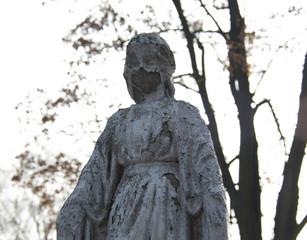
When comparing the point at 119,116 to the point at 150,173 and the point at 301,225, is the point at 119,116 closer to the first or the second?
the point at 150,173

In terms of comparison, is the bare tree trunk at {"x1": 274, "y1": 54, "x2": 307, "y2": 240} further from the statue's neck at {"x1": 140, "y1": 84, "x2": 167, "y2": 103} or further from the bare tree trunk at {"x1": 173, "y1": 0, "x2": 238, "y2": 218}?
the statue's neck at {"x1": 140, "y1": 84, "x2": 167, "y2": 103}

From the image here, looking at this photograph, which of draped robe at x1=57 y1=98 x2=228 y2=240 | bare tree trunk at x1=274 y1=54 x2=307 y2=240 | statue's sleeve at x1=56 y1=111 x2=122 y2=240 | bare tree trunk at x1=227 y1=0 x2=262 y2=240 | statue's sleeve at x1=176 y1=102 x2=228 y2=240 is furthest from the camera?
bare tree trunk at x1=227 y1=0 x2=262 y2=240

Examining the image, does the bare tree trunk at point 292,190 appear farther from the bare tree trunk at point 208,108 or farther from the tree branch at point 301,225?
the bare tree trunk at point 208,108

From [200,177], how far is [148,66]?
1.01m

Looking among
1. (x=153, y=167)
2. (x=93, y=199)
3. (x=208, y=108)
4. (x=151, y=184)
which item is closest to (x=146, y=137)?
(x=153, y=167)

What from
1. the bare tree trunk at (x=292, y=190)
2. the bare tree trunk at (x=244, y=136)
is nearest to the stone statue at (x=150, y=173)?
the bare tree trunk at (x=244, y=136)

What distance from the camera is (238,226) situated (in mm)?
9344

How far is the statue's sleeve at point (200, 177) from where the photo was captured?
3.39m

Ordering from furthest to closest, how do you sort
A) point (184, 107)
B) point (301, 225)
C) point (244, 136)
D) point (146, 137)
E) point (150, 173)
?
point (244, 136) < point (301, 225) < point (184, 107) < point (146, 137) < point (150, 173)

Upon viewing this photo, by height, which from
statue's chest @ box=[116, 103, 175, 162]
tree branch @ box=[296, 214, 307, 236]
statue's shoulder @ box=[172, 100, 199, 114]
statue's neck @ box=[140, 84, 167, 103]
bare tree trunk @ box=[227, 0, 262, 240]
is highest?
bare tree trunk @ box=[227, 0, 262, 240]

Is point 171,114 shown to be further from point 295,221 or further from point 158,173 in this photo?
point 295,221

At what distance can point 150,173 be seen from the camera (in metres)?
3.76

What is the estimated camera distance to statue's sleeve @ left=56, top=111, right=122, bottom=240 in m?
3.69

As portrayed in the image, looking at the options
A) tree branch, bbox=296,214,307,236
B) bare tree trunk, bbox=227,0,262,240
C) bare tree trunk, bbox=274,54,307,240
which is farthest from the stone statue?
tree branch, bbox=296,214,307,236
